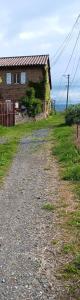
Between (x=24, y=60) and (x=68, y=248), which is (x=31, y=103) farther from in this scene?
(x=68, y=248)

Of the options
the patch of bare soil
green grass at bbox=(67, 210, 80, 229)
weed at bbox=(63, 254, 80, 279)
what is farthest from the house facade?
weed at bbox=(63, 254, 80, 279)

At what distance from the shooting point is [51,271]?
6.99 m

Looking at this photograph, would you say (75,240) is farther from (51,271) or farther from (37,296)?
(37,296)

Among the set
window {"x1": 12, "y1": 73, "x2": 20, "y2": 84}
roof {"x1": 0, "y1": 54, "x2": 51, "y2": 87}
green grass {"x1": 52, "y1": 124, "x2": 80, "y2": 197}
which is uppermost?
roof {"x1": 0, "y1": 54, "x2": 51, "y2": 87}

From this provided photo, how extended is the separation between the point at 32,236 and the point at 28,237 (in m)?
0.09

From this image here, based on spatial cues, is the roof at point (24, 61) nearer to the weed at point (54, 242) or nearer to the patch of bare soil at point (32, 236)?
the patch of bare soil at point (32, 236)

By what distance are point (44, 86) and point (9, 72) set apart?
173 inches

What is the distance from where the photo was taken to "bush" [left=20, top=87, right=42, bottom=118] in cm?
5125

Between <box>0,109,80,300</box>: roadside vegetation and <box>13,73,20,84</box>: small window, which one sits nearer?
<box>0,109,80,300</box>: roadside vegetation

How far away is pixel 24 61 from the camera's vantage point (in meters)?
58.9

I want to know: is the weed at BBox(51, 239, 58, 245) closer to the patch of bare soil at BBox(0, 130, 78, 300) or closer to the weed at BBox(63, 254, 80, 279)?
the patch of bare soil at BBox(0, 130, 78, 300)

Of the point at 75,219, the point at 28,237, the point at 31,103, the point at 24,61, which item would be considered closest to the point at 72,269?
the point at 28,237

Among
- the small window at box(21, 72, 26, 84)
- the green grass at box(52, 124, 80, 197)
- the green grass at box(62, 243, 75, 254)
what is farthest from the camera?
the small window at box(21, 72, 26, 84)

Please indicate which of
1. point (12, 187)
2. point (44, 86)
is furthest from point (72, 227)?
point (44, 86)
